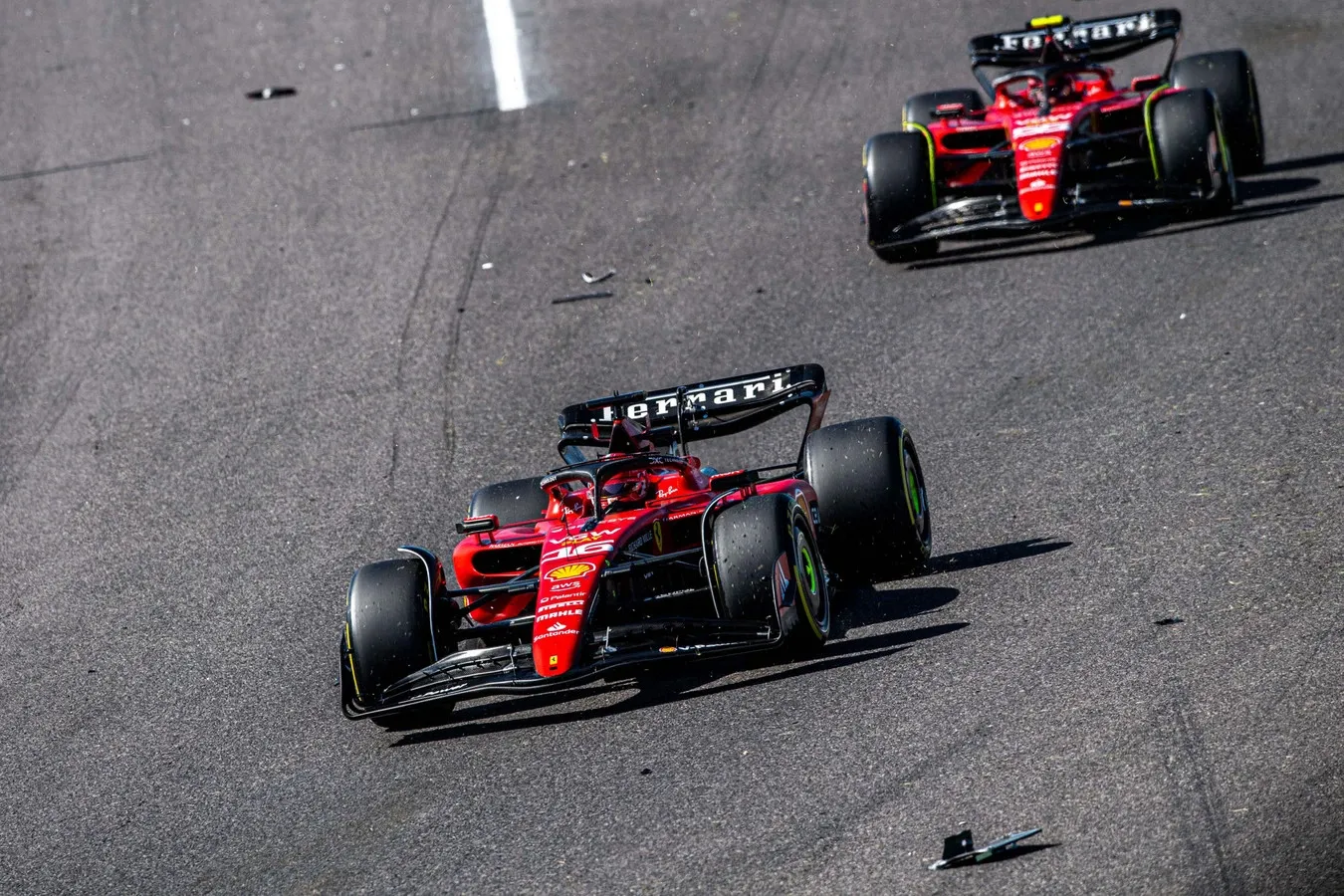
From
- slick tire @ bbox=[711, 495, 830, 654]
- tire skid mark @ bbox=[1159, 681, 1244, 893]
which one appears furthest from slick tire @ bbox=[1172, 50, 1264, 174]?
tire skid mark @ bbox=[1159, 681, 1244, 893]

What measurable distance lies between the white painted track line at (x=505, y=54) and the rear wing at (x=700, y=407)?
9725 millimetres

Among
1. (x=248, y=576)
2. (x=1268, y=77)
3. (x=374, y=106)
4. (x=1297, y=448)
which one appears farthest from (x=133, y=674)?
(x=1268, y=77)

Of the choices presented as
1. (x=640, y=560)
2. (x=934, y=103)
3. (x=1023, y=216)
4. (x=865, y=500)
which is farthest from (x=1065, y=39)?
(x=640, y=560)

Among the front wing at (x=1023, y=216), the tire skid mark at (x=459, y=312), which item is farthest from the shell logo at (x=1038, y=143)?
the tire skid mark at (x=459, y=312)

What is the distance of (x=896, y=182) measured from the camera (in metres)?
13.7

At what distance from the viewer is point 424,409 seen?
12.7 metres

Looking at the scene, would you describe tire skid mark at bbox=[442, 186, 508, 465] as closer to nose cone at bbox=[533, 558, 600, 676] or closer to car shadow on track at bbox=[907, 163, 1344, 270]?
car shadow on track at bbox=[907, 163, 1344, 270]

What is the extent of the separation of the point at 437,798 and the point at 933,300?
714cm

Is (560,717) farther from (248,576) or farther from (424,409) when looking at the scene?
(424,409)

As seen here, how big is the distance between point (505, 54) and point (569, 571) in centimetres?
1314

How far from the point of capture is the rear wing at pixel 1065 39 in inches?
588

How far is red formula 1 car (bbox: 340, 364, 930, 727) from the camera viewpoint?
7.59m

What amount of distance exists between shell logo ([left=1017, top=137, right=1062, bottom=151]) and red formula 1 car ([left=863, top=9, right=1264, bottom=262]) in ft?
0.03

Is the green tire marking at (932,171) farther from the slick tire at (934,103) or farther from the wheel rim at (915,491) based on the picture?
the wheel rim at (915,491)
